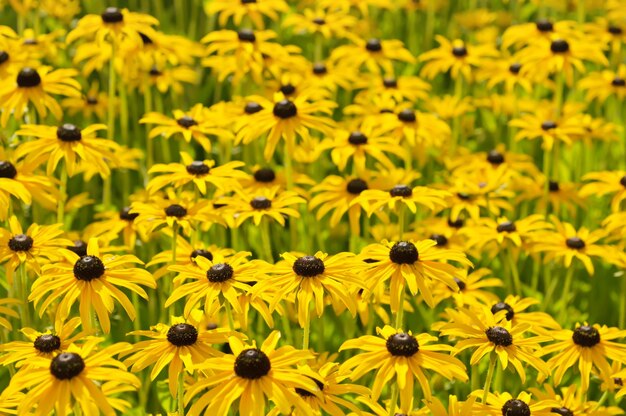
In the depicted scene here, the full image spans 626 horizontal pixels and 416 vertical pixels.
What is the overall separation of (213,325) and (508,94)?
3171 millimetres

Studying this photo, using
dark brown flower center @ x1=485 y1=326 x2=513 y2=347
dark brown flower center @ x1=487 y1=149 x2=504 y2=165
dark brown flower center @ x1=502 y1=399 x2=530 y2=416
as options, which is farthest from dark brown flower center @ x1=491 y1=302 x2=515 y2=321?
dark brown flower center @ x1=487 y1=149 x2=504 y2=165

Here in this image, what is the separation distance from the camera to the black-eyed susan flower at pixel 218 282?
10.3ft

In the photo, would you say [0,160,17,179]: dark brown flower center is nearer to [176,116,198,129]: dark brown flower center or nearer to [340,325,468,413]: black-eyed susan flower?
[176,116,198,129]: dark brown flower center

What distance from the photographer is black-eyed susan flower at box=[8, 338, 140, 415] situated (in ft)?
8.20

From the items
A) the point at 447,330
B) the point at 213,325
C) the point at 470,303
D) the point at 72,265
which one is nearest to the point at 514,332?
the point at 447,330

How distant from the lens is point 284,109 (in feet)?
15.0

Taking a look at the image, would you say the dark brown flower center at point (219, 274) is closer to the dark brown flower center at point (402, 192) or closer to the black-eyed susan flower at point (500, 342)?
the black-eyed susan flower at point (500, 342)

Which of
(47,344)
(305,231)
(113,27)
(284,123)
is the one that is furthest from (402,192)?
Result: (113,27)

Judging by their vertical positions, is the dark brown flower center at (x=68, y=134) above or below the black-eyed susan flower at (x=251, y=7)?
below

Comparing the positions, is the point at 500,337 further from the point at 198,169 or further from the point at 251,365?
the point at 198,169

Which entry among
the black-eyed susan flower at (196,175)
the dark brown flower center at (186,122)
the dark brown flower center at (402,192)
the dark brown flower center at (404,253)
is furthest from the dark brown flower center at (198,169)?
the dark brown flower center at (404,253)

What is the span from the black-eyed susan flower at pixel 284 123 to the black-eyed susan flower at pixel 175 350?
1675 mm

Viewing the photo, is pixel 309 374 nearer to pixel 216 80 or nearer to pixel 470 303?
pixel 470 303

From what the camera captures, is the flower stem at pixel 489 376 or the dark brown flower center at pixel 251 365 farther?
the flower stem at pixel 489 376
